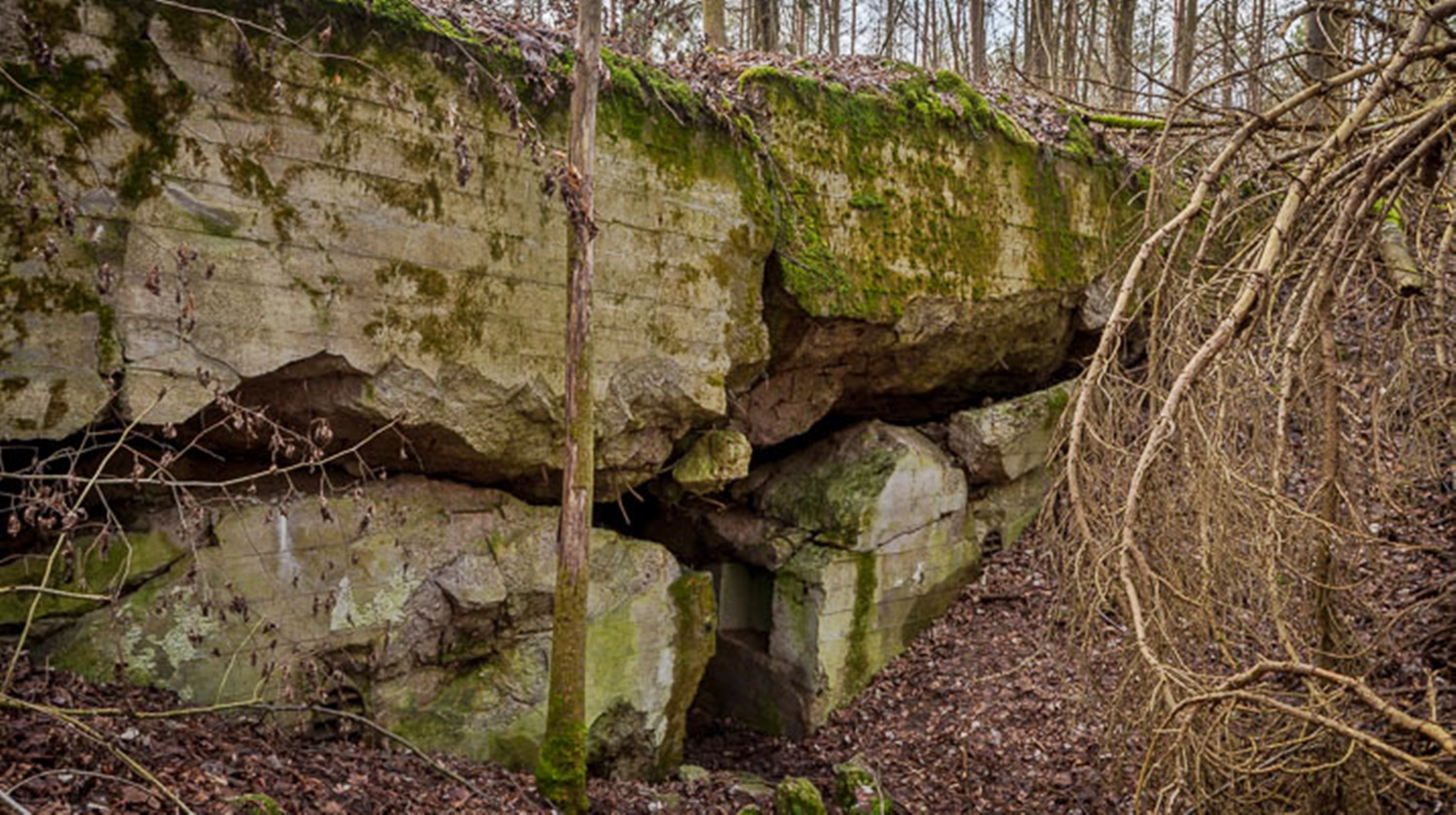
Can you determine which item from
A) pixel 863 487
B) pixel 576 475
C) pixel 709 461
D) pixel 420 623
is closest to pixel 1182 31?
pixel 863 487

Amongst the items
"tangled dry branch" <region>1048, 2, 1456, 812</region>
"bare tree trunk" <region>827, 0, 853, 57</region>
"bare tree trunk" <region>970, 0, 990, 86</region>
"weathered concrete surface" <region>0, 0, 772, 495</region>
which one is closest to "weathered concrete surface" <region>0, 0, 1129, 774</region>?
"weathered concrete surface" <region>0, 0, 772, 495</region>

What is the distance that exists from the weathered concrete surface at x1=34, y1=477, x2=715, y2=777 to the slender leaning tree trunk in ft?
3.13

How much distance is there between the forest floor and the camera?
3250 mm

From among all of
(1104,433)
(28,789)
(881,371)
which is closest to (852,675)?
(881,371)

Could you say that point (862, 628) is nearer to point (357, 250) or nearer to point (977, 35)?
point (357, 250)

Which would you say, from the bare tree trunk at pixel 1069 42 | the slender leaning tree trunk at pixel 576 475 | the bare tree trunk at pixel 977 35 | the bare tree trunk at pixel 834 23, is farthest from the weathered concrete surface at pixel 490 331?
the bare tree trunk at pixel 834 23

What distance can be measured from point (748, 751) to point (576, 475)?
3.23 m

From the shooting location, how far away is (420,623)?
491cm

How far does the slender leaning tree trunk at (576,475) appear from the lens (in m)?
4.14

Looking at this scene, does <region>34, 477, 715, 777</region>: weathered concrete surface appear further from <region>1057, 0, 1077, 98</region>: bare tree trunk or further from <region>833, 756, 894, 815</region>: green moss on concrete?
<region>1057, 0, 1077, 98</region>: bare tree trunk

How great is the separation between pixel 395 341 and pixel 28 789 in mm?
2341

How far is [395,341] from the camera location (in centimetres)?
466

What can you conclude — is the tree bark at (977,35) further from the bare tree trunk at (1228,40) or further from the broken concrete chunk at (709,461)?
the broken concrete chunk at (709,461)

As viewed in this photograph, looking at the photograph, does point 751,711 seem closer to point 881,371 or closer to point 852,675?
point 852,675
